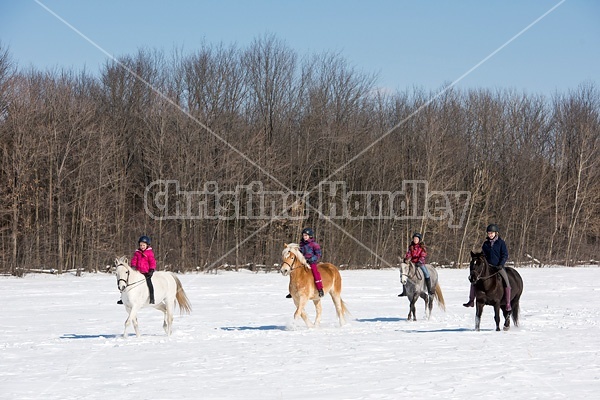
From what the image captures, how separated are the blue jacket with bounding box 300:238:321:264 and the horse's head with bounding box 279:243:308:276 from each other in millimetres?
349

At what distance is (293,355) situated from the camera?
37.7 ft

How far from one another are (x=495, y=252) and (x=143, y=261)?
24.3 ft

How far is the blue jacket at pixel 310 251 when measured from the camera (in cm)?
1579

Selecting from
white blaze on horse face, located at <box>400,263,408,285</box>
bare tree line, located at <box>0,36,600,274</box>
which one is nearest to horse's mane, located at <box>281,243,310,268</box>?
white blaze on horse face, located at <box>400,263,408,285</box>

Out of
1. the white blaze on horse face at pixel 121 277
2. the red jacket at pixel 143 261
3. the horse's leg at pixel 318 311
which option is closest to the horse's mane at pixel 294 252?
the horse's leg at pixel 318 311

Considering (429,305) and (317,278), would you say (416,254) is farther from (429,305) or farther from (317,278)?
(317,278)

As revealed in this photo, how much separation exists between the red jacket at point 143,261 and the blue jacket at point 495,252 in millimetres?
7040

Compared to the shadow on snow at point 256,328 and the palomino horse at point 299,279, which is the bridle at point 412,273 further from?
the shadow on snow at point 256,328

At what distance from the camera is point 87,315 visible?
63.0ft

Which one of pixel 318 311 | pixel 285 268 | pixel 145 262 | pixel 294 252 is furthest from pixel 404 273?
pixel 145 262

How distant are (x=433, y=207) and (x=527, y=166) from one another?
10735 millimetres

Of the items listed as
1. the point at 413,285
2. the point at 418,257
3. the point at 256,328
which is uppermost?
the point at 418,257

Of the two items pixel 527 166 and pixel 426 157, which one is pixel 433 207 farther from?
pixel 527 166

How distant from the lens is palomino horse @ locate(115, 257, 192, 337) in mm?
13789
